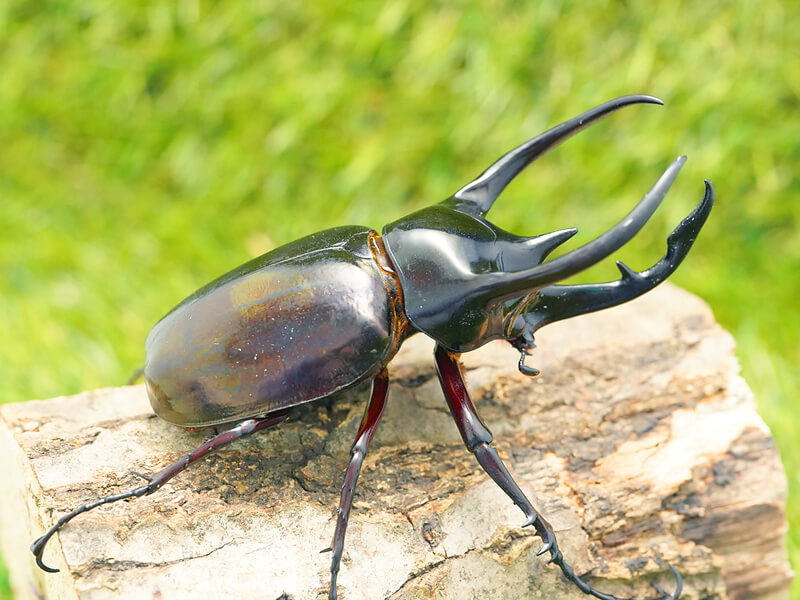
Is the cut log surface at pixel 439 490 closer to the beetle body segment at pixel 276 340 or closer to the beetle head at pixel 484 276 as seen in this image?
the beetle body segment at pixel 276 340

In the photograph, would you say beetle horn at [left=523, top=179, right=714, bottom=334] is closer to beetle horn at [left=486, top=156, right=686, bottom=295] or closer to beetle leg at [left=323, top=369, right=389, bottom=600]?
beetle horn at [left=486, top=156, right=686, bottom=295]

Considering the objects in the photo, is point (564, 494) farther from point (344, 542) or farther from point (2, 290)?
point (2, 290)

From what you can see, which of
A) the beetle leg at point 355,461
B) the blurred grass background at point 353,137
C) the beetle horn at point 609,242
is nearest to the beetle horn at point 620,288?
the beetle horn at point 609,242

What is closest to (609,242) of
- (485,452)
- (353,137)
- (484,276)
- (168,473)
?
(484,276)

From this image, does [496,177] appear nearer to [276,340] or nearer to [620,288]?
[620,288]

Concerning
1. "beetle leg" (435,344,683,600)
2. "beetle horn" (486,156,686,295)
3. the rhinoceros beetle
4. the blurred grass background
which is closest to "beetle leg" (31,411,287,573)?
the rhinoceros beetle

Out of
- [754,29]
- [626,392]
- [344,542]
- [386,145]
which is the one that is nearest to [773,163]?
[754,29]
